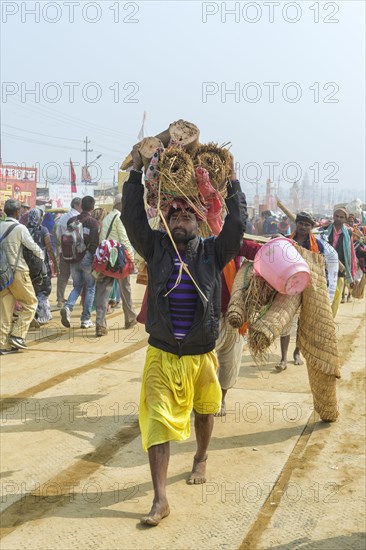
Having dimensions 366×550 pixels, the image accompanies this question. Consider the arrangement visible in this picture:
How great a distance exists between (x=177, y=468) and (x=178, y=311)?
1408 millimetres

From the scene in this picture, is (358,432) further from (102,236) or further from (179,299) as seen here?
(102,236)

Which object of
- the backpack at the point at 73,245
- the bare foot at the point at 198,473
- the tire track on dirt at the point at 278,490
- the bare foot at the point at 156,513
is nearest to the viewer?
the tire track on dirt at the point at 278,490

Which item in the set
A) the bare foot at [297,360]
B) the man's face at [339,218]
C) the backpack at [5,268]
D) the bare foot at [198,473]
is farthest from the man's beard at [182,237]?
the man's face at [339,218]

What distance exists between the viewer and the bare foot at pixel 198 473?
5.03 m

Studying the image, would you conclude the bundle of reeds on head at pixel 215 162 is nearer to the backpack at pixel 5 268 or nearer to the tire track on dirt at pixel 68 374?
the tire track on dirt at pixel 68 374

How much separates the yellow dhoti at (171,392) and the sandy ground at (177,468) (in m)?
0.54

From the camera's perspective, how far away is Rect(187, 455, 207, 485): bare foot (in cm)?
503

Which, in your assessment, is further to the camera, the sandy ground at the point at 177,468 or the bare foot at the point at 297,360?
the bare foot at the point at 297,360

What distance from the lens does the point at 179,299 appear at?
468 centimetres

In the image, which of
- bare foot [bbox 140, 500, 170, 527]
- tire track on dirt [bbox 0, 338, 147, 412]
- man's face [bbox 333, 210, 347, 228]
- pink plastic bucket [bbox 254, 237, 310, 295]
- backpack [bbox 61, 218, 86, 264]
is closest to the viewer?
bare foot [bbox 140, 500, 170, 527]

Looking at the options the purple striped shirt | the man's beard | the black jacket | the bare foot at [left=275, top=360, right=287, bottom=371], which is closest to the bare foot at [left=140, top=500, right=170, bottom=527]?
the black jacket

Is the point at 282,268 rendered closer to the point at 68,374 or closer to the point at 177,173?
the point at 177,173

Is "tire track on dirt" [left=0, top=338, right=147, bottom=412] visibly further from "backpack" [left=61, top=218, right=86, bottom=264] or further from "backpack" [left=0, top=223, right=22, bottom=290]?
"backpack" [left=61, top=218, right=86, bottom=264]

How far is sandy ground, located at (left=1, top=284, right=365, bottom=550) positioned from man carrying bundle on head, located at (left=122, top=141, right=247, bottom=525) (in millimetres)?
452
